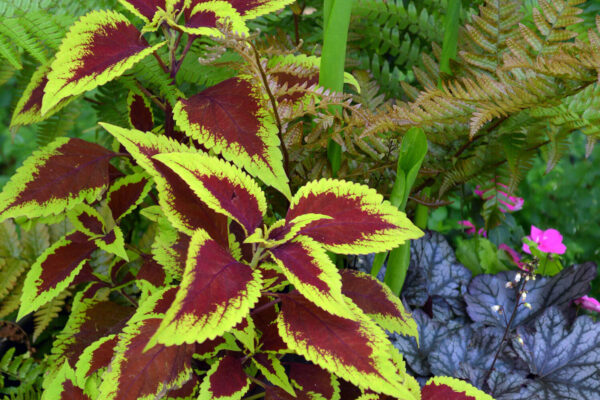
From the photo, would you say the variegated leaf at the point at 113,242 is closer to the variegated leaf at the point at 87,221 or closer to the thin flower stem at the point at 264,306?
the variegated leaf at the point at 87,221

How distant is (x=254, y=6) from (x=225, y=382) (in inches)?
19.0

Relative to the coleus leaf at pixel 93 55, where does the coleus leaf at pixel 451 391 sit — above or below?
below

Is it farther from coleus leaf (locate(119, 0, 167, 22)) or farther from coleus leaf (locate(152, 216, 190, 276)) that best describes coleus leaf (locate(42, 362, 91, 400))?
coleus leaf (locate(119, 0, 167, 22))

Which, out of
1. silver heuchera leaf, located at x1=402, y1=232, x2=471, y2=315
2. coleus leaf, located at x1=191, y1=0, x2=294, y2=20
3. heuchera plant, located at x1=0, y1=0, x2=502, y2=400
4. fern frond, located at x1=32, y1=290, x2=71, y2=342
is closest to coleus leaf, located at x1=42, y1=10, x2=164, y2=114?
heuchera plant, located at x1=0, y1=0, x2=502, y2=400

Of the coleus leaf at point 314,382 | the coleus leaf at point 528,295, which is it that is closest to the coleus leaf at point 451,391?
the coleus leaf at point 314,382

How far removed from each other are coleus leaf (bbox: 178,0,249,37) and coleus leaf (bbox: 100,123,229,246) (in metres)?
0.14

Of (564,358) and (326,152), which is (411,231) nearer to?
(326,152)

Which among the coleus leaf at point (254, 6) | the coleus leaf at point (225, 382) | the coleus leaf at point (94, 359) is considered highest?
the coleus leaf at point (254, 6)

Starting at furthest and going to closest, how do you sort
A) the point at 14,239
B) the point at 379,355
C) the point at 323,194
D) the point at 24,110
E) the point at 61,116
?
the point at 14,239 < the point at 61,116 < the point at 24,110 < the point at 323,194 < the point at 379,355

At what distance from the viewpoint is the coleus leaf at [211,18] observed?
0.67 meters

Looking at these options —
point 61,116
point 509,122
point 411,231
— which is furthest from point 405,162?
point 61,116

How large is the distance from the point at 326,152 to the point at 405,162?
0.76ft

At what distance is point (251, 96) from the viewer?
2.31ft

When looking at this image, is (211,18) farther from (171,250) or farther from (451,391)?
(451,391)
